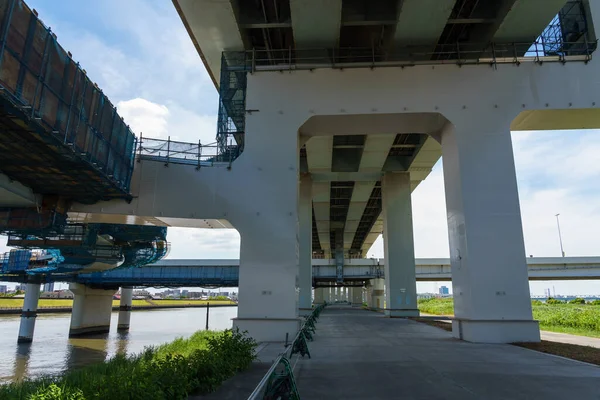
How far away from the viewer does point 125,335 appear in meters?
42.3

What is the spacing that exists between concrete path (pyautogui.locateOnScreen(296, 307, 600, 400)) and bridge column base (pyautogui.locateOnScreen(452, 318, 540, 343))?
102 centimetres

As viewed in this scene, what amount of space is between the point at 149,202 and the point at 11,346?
2681cm

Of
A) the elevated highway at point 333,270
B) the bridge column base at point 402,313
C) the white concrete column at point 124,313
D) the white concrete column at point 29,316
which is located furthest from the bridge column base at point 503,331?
the white concrete column at point 124,313

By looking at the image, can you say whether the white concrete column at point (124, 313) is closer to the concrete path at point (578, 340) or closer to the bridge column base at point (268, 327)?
the bridge column base at point (268, 327)

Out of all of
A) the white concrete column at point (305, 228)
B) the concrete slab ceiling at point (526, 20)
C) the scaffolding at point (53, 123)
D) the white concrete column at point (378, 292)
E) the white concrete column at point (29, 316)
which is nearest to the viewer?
the scaffolding at point (53, 123)

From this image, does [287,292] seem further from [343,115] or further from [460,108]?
[460,108]

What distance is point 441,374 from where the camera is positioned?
8758mm

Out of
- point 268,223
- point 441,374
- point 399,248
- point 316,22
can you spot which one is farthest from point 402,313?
point 441,374

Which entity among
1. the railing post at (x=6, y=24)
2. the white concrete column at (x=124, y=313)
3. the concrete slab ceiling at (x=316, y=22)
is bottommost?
the white concrete column at (x=124, y=313)

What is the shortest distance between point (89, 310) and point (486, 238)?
149 ft

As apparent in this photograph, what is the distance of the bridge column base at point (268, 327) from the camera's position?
50.4 ft

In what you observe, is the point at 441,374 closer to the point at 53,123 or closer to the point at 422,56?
the point at 53,123

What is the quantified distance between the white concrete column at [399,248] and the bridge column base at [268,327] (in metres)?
18.2

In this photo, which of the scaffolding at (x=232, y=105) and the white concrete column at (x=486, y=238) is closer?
the white concrete column at (x=486, y=238)
